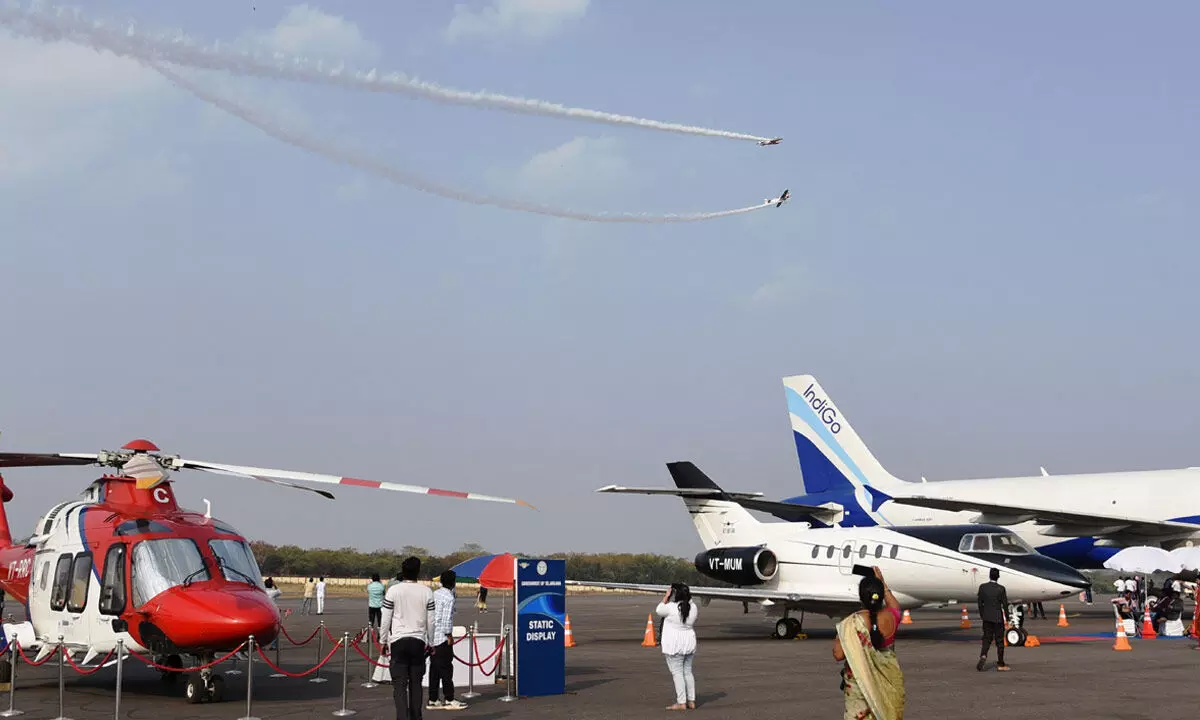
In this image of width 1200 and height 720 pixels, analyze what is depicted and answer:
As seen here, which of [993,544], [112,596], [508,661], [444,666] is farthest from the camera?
[993,544]

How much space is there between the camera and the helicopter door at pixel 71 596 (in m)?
14.3

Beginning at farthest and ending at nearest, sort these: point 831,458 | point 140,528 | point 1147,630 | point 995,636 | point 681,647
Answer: point 831,458
point 1147,630
point 995,636
point 140,528
point 681,647

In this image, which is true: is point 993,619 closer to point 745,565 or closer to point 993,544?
point 993,544

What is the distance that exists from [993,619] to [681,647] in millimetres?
7015

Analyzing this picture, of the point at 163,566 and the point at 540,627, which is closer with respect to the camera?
the point at 163,566

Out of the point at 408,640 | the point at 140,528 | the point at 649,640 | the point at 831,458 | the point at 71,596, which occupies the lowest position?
the point at 649,640

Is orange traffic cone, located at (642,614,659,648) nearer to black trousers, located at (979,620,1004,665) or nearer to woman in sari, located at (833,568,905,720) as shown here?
black trousers, located at (979,620,1004,665)

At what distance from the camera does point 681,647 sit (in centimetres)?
1341

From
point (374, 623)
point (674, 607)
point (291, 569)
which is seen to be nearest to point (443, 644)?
point (674, 607)

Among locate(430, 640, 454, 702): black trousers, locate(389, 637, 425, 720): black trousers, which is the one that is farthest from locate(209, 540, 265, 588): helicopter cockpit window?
locate(389, 637, 425, 720): black trousers

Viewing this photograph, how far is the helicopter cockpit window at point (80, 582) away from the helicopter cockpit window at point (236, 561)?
1701 millimetres

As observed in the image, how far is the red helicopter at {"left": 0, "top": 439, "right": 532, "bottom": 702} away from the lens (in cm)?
1318

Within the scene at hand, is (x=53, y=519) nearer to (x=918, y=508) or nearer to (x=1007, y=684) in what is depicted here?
(x=1007, y=684)

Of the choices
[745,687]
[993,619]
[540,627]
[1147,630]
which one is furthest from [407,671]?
[1147,630]
